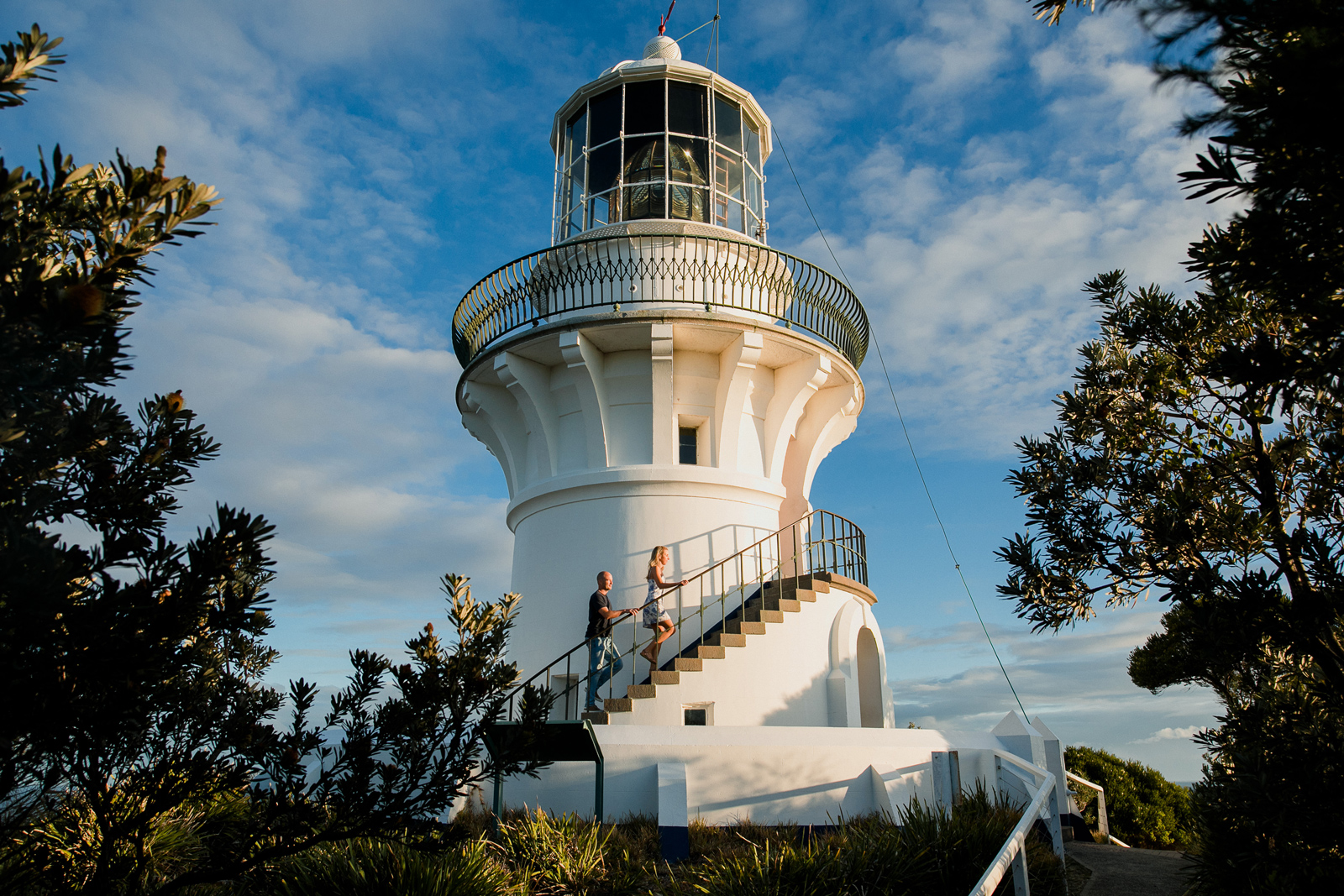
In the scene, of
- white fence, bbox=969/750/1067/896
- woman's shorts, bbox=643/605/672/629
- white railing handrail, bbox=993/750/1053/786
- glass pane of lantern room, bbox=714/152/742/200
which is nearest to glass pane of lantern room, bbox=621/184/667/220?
glass pane of lantern room, bbox=714/152/742/200

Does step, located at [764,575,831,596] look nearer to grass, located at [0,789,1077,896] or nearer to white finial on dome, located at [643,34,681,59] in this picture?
grass, located at [0,789,1077,896]

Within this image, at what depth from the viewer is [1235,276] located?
9.41ft

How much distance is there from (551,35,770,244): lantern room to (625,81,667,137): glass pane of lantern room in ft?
0.05

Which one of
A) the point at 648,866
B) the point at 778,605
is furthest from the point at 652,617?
the point at 648,866

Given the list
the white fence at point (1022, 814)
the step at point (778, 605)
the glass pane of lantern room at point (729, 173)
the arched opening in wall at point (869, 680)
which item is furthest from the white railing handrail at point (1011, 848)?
the glass pane of lantern room at point (729, 173)

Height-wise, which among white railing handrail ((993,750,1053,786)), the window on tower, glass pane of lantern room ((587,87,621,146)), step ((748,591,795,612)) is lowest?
white railing handrail ((993,750,1053,786))

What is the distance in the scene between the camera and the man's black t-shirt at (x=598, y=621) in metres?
11.3

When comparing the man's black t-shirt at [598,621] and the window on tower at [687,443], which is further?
the window on tower at [687,443]

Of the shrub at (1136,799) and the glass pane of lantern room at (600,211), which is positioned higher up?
the glass pane of lantern room at (600,211)

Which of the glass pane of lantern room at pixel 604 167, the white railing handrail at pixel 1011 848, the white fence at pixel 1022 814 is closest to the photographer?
the white railing handrail at pixel 1011 848

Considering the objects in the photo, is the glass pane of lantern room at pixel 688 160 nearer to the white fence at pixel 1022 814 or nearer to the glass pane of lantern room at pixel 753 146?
the glass pane of lantern room at pixel 753 146

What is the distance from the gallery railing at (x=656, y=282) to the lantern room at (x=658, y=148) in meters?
1.22

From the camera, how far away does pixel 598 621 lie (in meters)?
11.4

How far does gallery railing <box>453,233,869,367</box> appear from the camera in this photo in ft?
44.1
